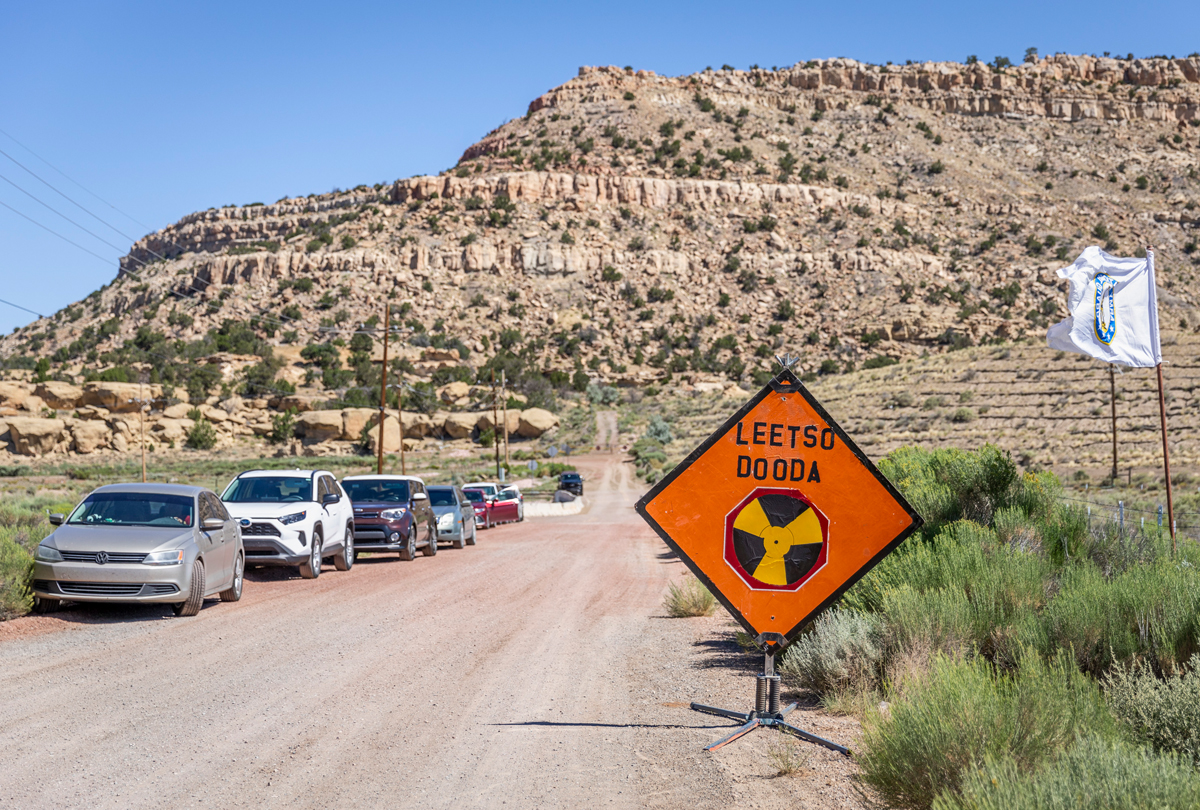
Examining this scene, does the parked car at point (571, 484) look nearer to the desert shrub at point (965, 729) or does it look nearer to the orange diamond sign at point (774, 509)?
the orange diamond sign at point (774, 509)

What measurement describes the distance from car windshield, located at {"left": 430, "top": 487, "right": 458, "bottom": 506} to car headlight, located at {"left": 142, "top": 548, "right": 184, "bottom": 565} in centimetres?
1417

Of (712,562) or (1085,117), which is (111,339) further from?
(1085,117)

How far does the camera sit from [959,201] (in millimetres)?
104938

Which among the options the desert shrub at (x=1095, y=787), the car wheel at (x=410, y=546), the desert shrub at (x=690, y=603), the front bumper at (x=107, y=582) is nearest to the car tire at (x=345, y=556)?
the car wheel at (x=410, y=546)

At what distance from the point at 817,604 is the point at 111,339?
106 meters

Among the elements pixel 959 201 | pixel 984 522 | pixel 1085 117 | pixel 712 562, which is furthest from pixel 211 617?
pixel 1085 117

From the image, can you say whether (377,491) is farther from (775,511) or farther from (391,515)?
(775,511)

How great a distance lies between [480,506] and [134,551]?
23018 millimetres

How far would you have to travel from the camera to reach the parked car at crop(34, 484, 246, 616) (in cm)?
1142

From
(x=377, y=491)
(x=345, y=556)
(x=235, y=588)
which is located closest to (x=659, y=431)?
→ (x=377, y=491)

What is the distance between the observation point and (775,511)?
6.30m

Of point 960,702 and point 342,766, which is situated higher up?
point 960,702

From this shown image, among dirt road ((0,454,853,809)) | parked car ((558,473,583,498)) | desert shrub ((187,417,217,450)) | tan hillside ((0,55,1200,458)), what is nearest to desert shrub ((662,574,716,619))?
dirt road ((0,454,853,809))

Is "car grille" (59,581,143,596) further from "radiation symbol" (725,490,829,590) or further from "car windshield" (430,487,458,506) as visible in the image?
"car windshield" (430,487,458,506)
